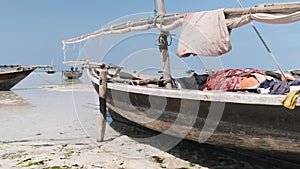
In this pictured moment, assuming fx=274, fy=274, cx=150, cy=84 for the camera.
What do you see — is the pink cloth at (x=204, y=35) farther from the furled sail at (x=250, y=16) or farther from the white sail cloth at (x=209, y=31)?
the furled sail at (x=250, y=16)

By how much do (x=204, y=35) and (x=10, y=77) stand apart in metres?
15.5

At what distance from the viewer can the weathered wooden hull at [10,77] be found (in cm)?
1623

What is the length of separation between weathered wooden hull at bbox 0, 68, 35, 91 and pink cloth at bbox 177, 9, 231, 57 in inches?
571

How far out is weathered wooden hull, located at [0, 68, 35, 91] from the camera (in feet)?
53.2

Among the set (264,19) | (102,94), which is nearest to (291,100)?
(264,19)

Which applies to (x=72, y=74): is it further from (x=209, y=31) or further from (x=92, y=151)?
(x=209, y=31)

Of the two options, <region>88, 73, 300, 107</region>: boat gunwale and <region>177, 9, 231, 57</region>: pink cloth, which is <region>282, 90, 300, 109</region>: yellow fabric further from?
<region>177, 9, 231, 57</region>: pink cloth

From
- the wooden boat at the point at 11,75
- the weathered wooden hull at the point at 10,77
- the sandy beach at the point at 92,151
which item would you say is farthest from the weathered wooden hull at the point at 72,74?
the sandy beach at the point at 92,151

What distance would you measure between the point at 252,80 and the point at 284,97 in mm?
1738

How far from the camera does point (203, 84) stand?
225 inches

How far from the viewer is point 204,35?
4.18 metres

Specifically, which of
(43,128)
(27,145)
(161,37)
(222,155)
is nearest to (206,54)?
(161,37)

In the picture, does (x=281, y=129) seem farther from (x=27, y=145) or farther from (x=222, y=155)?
(x=27, y=145)

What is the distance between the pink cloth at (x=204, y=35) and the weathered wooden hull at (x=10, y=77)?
14497mm
